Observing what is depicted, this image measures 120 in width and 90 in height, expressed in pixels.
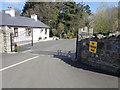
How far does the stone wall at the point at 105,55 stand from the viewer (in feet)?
19.5

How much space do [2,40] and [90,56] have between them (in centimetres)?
813

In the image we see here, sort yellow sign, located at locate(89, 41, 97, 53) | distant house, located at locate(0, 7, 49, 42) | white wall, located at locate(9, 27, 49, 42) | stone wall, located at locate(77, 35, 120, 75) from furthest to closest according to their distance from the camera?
1. white wall, located at locate(9, 27, 49, 42)
2. distant house, located at locate(0, 7, 49, 42)
3. yellow sign, located at locate(89, 41, 97, 53)
4. stone wall, located at locate(77, 35, 120, 75)

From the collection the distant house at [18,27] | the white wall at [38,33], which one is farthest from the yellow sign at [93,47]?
the white wall at [38,33]

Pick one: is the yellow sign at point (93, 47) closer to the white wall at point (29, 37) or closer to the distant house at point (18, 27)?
the distant house at point (18, 27)

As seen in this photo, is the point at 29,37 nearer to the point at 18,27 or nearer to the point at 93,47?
the point at 18,27

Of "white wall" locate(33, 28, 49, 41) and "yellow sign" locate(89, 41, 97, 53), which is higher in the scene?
"white wall" locate(33, 28, 49, 41)

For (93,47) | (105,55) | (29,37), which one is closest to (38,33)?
(29,37)

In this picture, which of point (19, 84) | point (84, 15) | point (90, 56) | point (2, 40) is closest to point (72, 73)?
point (90, 56)

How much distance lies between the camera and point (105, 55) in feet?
21.3

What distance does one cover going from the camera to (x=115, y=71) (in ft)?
19.8

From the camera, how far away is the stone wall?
19.5 ft

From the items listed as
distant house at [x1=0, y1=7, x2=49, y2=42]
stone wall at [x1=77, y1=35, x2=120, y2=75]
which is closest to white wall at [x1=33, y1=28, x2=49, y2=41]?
distant house at [x1=0, y1=7, x2=49, y2=42]

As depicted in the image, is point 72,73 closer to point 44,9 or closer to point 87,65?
point 87,65

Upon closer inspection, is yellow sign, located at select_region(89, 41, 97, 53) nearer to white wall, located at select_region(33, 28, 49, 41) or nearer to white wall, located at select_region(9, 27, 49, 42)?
white wall, located at select_region(9, 27, 49, 42)
